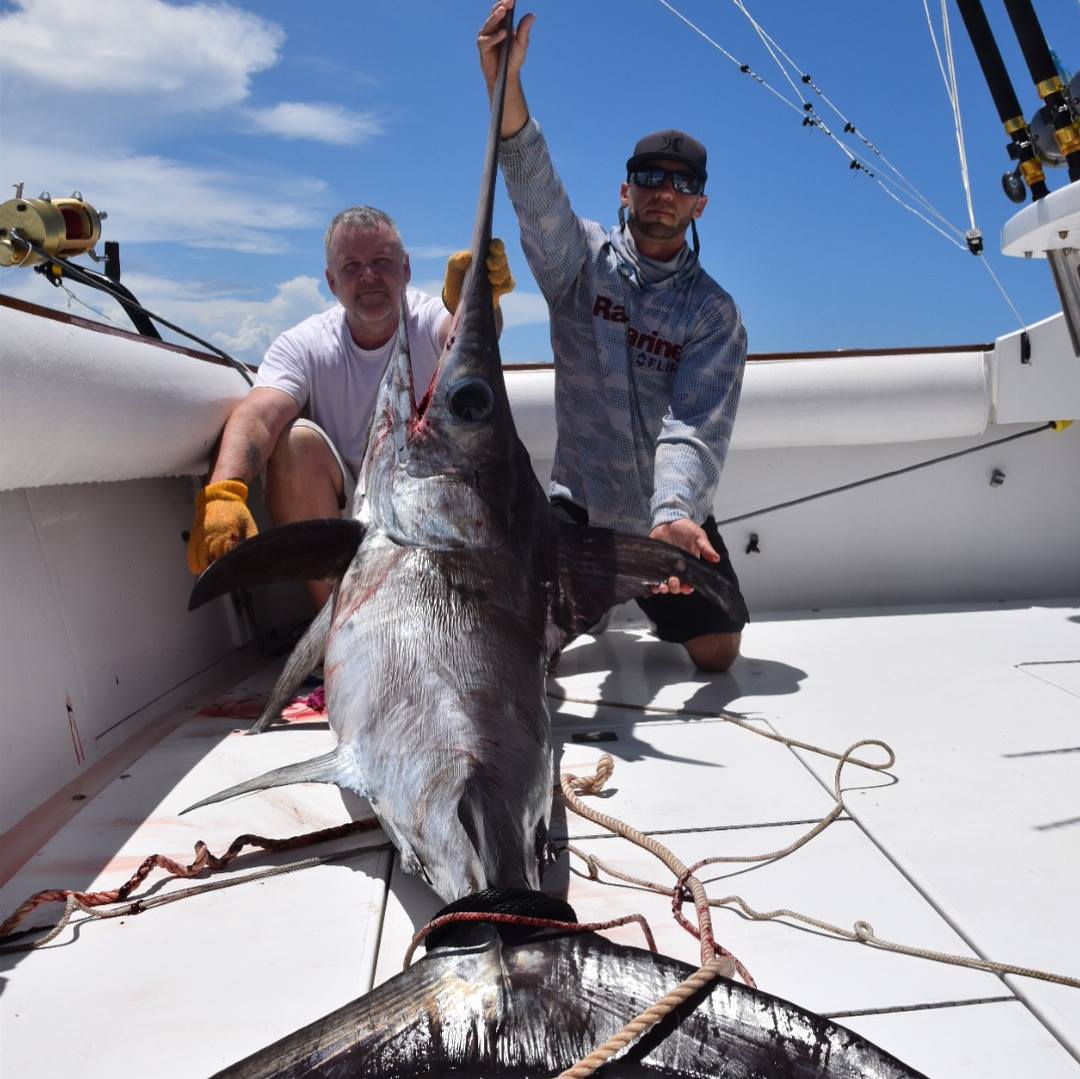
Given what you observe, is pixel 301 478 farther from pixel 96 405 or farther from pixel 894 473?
pixel 894 473

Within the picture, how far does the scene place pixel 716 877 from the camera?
67.7 inches

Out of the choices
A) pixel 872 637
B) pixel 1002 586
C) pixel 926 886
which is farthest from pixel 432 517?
pixel 1002 586

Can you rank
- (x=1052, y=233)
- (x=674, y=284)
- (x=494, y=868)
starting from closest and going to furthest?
(x=494, y=868) < (x=1052, y=233) < (x=674, y=284)

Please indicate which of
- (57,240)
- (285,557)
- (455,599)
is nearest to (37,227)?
(57,240)

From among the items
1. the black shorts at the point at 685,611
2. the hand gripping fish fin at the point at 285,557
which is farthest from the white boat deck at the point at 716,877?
the hand gripping fish fin at the point at 285,557

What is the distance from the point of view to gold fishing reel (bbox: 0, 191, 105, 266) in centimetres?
337

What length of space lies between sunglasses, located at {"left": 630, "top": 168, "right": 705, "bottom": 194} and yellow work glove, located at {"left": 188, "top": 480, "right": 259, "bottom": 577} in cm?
163

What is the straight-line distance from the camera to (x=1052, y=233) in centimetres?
257

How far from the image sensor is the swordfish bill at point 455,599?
155 cm

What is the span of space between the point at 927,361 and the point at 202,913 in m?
3.46

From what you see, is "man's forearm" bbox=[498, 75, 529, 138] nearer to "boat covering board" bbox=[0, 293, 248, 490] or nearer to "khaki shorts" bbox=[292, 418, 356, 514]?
"khaki shorts" bbox=[292, 418, 356, 514]

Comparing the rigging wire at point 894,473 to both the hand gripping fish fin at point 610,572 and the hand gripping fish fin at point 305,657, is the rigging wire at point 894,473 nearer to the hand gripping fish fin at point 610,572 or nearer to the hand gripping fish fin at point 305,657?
the hand gripping fish fin at point 610,572

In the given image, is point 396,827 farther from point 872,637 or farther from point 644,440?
point 872,637

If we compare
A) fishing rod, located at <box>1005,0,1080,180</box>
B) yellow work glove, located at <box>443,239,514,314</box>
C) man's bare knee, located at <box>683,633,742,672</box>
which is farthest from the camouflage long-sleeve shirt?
fishing rod, located at <box>1005,0,1080,180</box>
